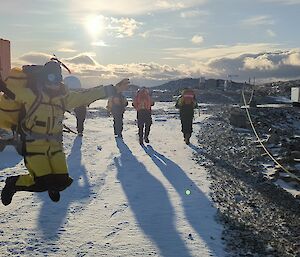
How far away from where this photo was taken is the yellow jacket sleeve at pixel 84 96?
5.73 m

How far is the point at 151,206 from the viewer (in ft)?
26.5

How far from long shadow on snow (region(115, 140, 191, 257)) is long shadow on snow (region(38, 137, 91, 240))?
2.64 feet

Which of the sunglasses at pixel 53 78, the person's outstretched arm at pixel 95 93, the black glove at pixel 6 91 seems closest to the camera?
the black glove at pixel 6 91

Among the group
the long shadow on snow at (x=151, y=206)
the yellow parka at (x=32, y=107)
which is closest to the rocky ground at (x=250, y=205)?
the long shadow on snow at (x=151, y=206)

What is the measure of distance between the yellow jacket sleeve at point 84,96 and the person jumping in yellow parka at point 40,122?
1 centimetres

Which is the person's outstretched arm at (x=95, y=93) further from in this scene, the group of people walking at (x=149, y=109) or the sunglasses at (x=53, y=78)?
the group of people walking at (x=149, y=109)

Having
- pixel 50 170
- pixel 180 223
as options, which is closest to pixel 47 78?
pixel 50 170

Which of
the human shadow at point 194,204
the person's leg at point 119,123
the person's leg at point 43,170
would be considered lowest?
the human shadow at point 194,204

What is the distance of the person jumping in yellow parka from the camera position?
526 cm

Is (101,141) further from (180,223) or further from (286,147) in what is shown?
(180,223)

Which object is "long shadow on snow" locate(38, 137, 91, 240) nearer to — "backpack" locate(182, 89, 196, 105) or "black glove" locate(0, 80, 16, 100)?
"black glove" locate(0, 80, 16, 100)

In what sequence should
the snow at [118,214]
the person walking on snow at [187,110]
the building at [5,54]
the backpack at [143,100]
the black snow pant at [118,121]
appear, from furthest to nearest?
1. the black snow pant at [118,121]
2. the building at [5,54]
3. the person walking on snow at [187,110]
4. the backpack at [143,100]
5. the snow at [118,214]

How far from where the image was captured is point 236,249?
21.1 ft

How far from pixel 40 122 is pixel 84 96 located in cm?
72
